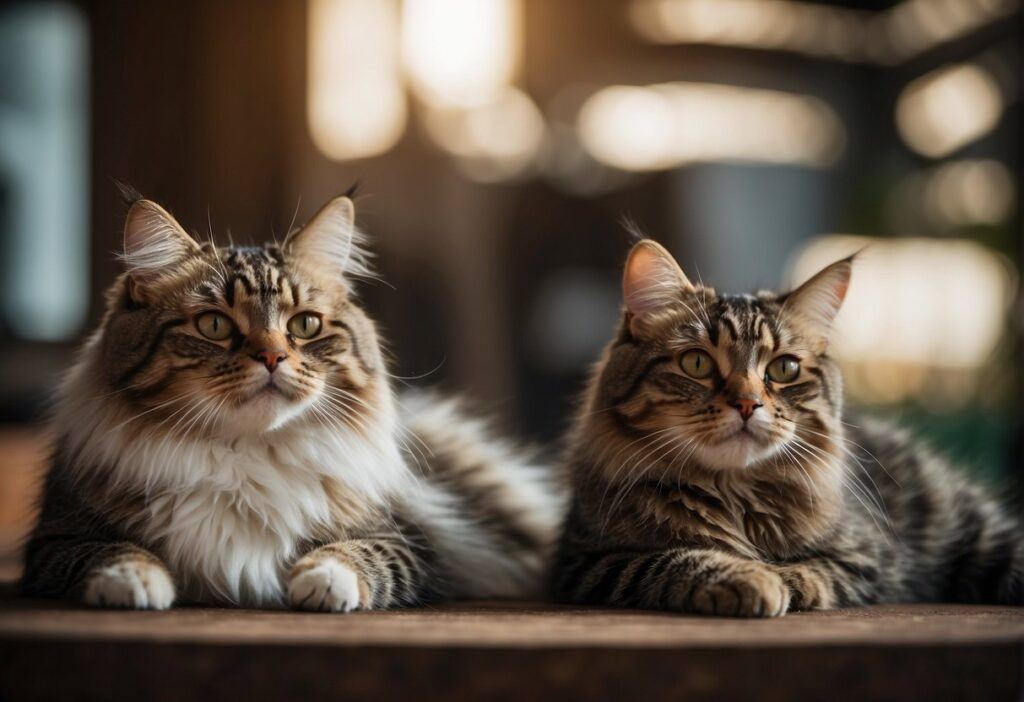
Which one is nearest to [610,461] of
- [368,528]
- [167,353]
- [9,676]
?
[368,528]

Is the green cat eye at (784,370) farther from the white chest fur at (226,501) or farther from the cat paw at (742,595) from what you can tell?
the white chest fur at (226,501)

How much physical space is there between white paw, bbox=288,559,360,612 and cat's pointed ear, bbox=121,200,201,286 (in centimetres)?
58

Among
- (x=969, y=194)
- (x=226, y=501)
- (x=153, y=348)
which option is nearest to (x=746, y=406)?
(x=226, y=501)

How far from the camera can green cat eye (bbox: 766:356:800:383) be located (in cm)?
173

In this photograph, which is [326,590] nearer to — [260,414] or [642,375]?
[260,414]

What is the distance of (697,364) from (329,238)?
714 mm

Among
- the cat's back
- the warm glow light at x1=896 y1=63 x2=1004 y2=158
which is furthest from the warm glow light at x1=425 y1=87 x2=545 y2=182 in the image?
the cat's back

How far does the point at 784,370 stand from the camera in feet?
5.69

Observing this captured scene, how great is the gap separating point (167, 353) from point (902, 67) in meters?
5.57

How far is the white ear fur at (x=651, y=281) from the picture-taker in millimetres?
1795

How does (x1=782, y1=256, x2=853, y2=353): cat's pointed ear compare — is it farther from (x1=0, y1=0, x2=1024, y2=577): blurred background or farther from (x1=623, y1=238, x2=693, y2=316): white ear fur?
(x1=0, y1=0, x2=1024, y2=577): blurred background

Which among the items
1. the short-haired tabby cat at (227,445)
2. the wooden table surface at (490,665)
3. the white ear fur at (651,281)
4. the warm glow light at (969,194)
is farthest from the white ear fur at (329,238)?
the warm glow light at (969,194)

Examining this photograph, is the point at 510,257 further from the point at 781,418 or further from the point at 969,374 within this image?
the point at 781,418

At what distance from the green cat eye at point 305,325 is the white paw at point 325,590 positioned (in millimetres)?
401
